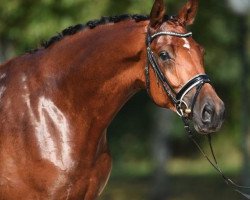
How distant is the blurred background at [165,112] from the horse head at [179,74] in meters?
5.67

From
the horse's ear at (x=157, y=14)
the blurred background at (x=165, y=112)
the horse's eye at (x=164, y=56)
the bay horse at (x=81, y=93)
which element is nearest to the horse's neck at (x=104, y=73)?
the bay horse at (x=81, y=93)

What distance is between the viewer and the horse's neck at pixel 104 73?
5.57m

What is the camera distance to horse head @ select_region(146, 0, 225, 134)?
5.15m

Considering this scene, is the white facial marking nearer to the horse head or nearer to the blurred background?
the horse head

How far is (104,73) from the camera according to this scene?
5.62m

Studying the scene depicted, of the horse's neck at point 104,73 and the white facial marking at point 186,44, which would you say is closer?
the white facial marking at point 186,44

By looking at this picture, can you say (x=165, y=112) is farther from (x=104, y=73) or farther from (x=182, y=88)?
(x=182, y=88)

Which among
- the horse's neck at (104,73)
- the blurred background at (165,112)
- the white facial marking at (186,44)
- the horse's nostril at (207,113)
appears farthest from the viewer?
the blurred background at (165,112)

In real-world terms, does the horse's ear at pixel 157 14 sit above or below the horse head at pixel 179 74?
above

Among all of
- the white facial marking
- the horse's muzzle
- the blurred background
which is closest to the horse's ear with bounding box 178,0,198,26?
the white facial marking

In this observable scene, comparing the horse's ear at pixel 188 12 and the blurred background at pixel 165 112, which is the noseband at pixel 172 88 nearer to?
the horse's ear at pixel 188 12

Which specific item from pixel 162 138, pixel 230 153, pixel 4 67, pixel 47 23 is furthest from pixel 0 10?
pixel 230 153

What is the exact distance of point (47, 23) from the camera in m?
12.4

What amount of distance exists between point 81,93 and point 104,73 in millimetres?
210
